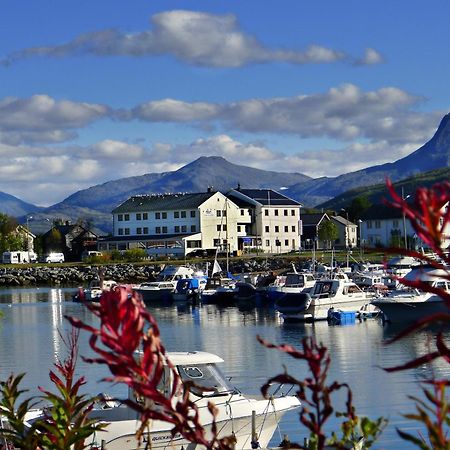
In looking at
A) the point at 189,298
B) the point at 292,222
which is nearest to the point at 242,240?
the point at 292,222

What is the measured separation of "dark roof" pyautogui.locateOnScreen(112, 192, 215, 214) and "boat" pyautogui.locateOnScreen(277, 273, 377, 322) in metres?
73.1

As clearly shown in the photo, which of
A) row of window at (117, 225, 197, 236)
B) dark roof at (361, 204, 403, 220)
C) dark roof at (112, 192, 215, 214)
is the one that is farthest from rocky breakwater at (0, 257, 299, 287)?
dark roof at (361, 204, 403, 220)

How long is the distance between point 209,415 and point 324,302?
Result: 45.7m

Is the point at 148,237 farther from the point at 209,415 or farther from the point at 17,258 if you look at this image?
the point at 209,415

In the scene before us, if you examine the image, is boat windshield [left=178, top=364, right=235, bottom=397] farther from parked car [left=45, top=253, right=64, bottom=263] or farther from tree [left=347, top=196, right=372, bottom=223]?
tree [left=347, top=196, right=372, bottom=223]

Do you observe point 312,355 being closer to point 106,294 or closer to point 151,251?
point 106,294

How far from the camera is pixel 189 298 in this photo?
87.7 metres

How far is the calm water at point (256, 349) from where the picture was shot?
32.7 metres

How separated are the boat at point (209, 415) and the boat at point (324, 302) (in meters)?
42.0

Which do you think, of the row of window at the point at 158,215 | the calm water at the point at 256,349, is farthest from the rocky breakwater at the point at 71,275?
the calm water at the point at 256,349

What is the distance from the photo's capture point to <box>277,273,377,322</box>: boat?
64.1 m

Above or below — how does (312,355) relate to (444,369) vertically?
above

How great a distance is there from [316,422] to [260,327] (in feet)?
196

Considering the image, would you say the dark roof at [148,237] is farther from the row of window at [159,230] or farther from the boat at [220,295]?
the boat at [220,295]
